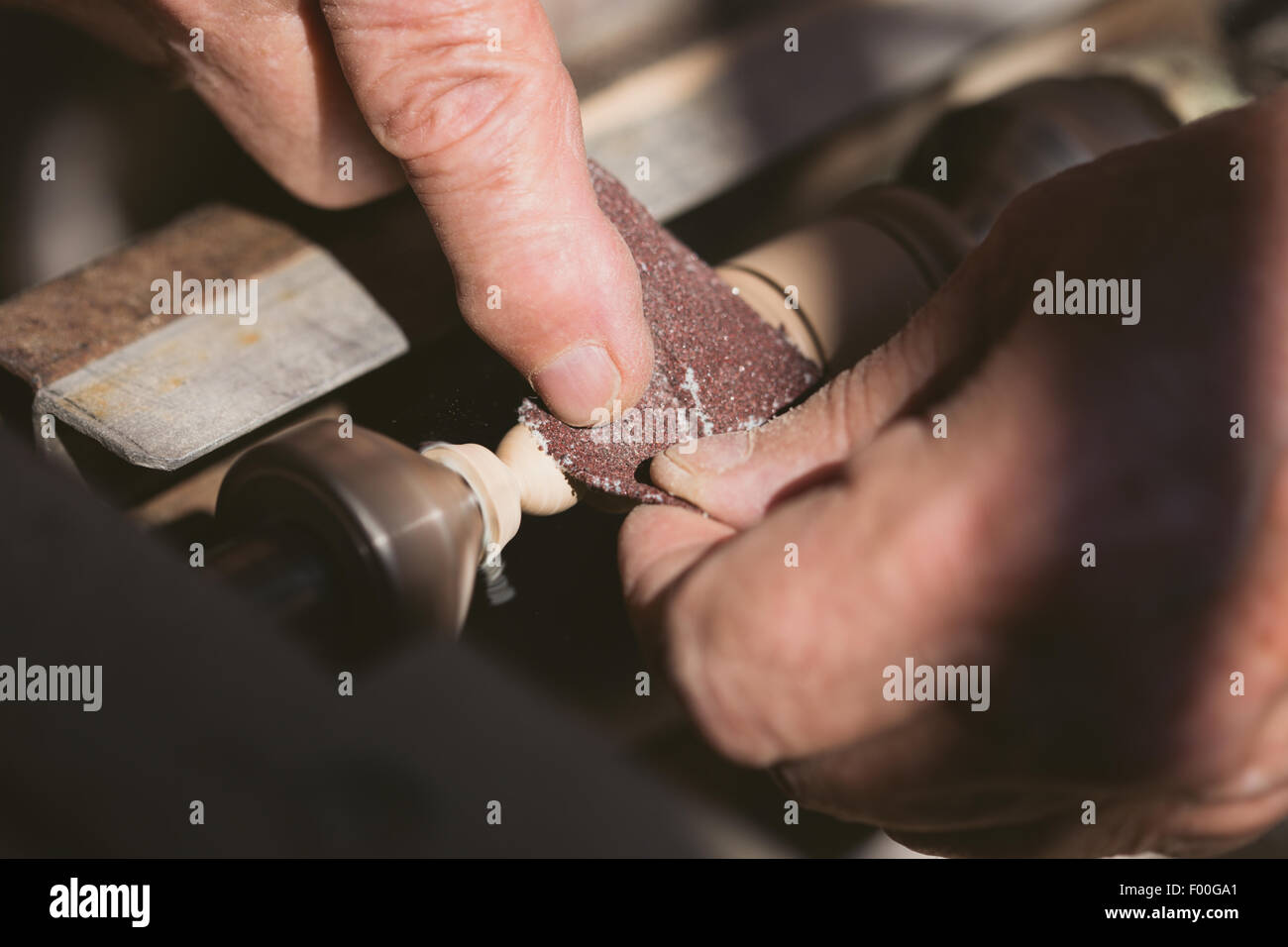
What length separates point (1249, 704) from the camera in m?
0.58

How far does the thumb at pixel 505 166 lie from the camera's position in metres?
0.74

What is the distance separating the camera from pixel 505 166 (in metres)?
0.75

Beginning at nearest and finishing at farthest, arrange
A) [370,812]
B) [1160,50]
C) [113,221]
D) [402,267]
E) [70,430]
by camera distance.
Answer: [370,812] < [70,430] < [402,267] < [1160,50] < [113,221]

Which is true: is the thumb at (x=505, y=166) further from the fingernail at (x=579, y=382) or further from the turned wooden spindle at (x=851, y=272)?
the turned wooden spindle at (x=851, y=272)

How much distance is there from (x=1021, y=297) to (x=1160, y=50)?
92 cm

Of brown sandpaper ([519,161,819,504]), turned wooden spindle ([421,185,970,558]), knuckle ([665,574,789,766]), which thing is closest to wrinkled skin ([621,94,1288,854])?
knuckle ([665,574,789,766])

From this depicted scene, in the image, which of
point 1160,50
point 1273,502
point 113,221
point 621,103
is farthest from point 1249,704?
point 113,221

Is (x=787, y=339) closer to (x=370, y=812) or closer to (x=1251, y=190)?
(x=1251, y=190)

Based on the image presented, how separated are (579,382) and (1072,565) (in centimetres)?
37

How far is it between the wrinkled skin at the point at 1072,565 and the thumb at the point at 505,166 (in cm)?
21

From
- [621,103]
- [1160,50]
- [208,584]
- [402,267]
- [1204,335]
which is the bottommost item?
[208,584]

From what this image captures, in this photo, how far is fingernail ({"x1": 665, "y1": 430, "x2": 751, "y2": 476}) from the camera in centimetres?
75

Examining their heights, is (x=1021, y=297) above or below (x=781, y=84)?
below

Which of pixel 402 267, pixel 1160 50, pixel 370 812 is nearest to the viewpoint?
pixel 370 812
